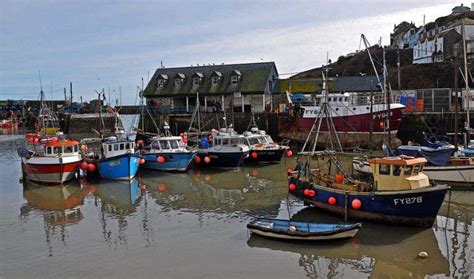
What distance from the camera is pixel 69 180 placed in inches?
1053

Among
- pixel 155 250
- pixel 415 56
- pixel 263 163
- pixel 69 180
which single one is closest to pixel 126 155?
pixel 69 180

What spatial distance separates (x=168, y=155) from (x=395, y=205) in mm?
16747

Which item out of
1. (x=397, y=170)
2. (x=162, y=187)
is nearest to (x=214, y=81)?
(x=162, y=187)

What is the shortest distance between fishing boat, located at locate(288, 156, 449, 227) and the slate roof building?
105ft

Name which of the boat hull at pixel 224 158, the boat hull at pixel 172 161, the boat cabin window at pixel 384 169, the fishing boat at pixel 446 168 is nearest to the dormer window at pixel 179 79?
the boat hull at pixel 224 158

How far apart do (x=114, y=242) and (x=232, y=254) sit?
4.29m

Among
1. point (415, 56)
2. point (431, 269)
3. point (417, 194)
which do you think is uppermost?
point (415, 56)

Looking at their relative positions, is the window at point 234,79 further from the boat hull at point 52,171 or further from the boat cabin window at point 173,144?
the boat hull at point 52,171

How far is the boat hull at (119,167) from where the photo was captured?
2653cm

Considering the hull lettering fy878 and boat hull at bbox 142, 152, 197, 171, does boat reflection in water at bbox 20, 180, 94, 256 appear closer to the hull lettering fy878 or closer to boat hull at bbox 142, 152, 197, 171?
boat hull at bbox 142, 152, 197, 171

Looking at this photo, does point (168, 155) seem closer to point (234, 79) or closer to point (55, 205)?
point (55, 205)

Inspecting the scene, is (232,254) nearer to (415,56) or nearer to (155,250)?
(155,250)

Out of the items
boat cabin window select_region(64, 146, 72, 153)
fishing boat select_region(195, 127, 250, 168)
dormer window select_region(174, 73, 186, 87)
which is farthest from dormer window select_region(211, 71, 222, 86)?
boat cabin window select_region(64, 146, 72, 153)

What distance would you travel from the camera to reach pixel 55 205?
70.8 feet
